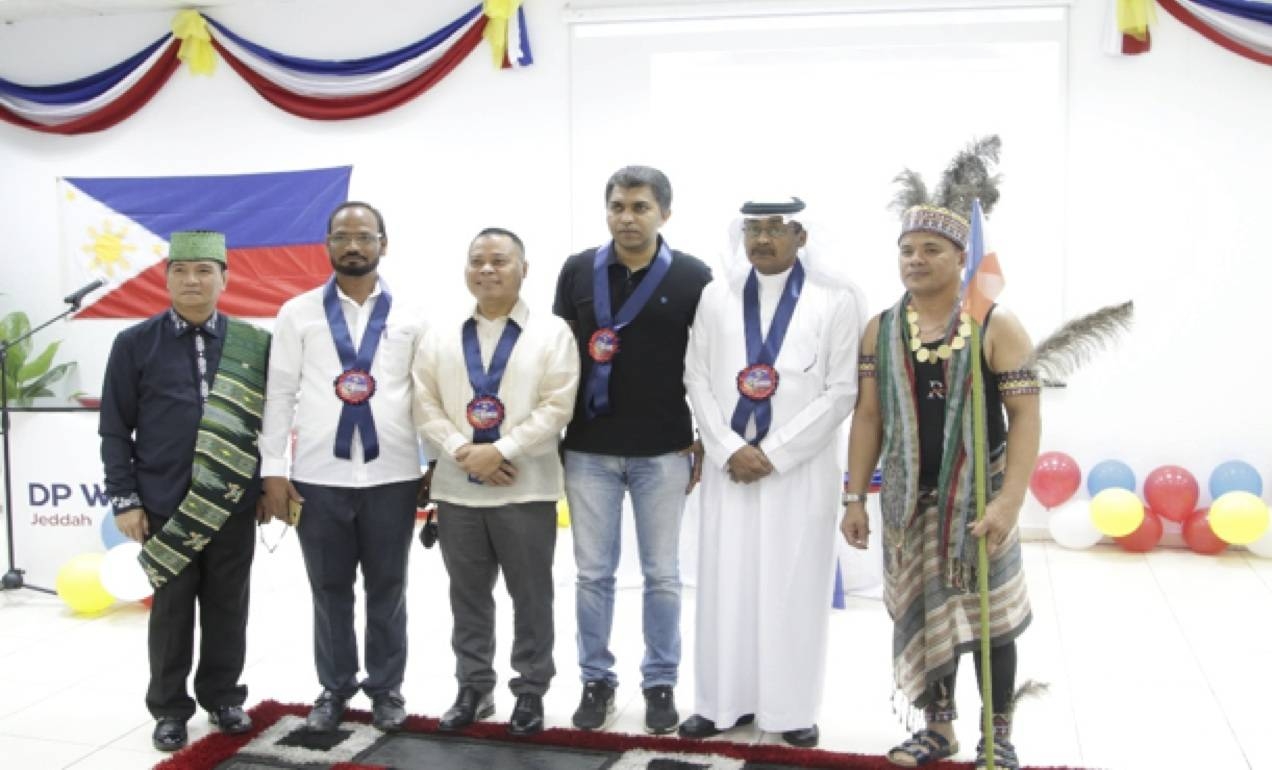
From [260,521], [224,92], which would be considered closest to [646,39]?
[224,92]

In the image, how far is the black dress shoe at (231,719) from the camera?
3496mm

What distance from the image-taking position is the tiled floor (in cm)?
345

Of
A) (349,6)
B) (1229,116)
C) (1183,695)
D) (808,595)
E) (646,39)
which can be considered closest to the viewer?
(808,595)

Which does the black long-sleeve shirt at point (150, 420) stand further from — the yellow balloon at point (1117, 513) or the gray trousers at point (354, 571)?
the yellow balloon at point (1117, 513)

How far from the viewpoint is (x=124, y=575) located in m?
4.67

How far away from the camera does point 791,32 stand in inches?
252

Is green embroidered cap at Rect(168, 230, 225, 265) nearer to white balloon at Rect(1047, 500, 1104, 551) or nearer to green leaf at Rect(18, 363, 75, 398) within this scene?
green leaf at Rect(18, 363, 75, 398)

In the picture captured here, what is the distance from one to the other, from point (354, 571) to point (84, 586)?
1.95 meters

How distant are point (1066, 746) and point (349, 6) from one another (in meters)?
5.90

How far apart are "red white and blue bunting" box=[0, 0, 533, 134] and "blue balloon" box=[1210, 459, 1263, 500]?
4.48 m

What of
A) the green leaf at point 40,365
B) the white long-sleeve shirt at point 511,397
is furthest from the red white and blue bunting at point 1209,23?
the green leaf at point 40,365

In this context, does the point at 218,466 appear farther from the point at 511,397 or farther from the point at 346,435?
the point at 511,397

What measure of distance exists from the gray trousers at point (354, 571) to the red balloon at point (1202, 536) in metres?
4.27

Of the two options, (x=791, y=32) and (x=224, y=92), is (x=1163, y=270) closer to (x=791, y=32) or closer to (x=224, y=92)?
(x=791, y=32)
